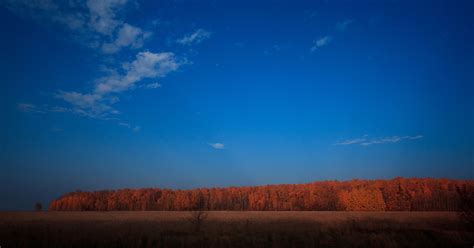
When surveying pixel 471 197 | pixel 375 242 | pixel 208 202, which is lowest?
pixel 208 202

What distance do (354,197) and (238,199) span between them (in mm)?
60985

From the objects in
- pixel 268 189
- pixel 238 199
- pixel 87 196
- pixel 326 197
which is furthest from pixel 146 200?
pixel 326 197

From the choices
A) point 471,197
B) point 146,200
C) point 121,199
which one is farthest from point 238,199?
point 471,197

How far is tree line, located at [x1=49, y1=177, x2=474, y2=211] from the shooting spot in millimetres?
94500

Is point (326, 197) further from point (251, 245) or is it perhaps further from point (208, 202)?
point (251, 245)

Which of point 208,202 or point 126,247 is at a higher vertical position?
point 126,247

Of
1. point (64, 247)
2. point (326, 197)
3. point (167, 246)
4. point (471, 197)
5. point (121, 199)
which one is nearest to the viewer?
point (64, 247)

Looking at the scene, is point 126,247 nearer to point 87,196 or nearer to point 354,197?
point 354,197

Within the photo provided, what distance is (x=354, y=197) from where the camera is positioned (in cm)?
9056

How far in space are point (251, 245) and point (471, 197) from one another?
18.2m

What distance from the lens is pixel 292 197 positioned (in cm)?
12644

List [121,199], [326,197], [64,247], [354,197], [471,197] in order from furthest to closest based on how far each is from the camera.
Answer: [121,199] < [326,197] < [354,197] < [471,197] < [64,247]

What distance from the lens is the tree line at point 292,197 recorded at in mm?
94500

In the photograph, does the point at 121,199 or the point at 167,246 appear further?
the point at 121,199
